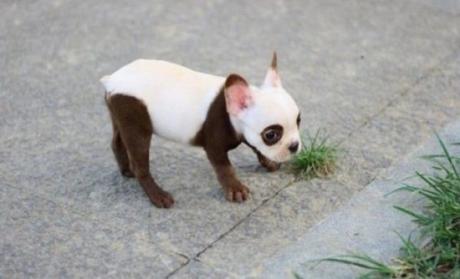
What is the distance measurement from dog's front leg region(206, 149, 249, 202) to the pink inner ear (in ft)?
0.86

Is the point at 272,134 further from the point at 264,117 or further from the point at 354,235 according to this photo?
the point at 354,235

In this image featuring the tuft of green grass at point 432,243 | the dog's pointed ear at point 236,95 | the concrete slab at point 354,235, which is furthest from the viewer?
the dog's pointed ear at point 236,95

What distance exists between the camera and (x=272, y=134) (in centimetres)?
403

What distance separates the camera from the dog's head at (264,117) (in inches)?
157

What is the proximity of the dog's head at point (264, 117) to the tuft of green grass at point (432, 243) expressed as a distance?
0.58m

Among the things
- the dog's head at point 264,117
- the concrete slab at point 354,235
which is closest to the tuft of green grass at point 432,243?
the concrete slab at point 354,235

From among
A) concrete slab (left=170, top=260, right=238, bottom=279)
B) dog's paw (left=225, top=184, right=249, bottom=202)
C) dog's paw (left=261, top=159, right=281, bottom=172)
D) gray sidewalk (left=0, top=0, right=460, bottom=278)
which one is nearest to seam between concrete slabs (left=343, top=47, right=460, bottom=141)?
gray sidewalk (left=0, top=0, right=460, bottom=278)

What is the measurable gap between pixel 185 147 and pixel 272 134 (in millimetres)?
1008

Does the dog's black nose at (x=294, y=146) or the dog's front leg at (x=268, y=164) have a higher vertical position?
the dog's black nose at (x=294, y=146)

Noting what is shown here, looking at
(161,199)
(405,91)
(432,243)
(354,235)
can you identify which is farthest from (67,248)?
(405,91)

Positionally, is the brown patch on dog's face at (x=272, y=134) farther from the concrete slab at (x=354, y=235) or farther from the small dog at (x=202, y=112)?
the concrete slab at (x=354, y=235)

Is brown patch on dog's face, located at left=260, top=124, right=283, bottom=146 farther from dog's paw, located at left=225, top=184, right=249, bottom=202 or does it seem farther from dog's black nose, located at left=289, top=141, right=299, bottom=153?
dog's paw, located at left=225, top=184, right=249, bottom=202

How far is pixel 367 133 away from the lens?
16.5 ft

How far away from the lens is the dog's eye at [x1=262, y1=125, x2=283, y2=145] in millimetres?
4020
